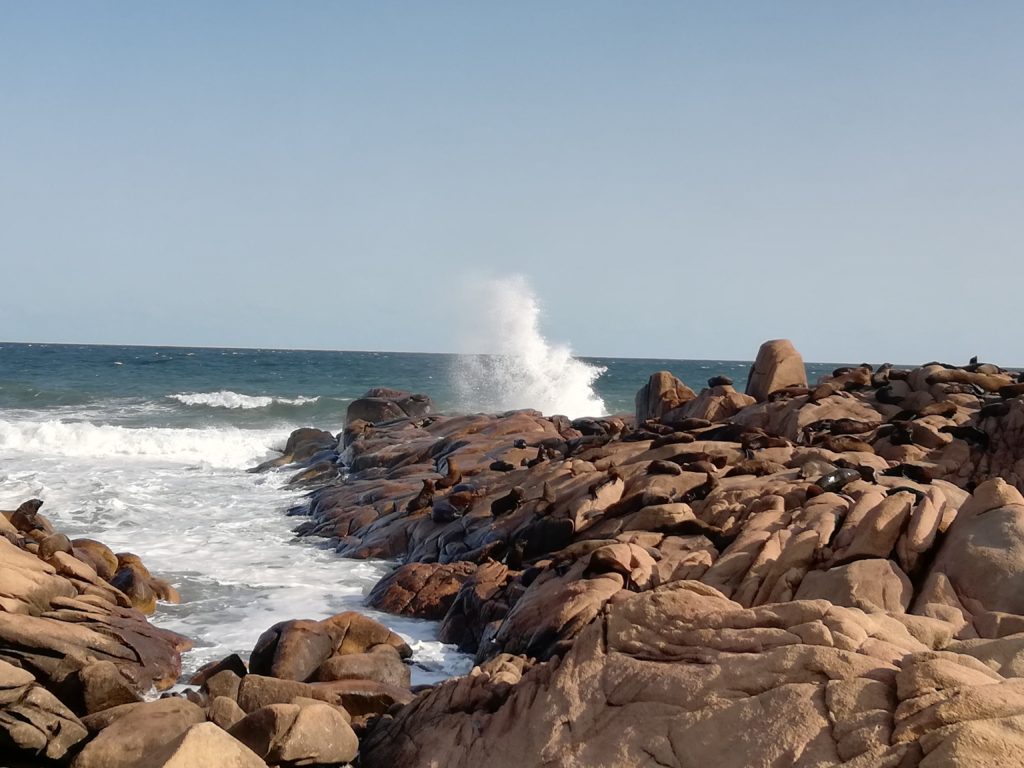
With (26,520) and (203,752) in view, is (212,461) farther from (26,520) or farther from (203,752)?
(203,752)

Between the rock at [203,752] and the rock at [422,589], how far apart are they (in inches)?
286

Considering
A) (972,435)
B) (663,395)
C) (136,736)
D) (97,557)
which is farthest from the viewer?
(663,395)

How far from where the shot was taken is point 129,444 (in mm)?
37500

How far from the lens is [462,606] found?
44.1ft

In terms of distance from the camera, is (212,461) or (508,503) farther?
(212,461)

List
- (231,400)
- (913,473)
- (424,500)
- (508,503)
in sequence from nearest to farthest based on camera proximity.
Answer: (913,473), (508,503), (424,500), (231,400)

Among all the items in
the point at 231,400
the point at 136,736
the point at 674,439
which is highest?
the point at 674,439

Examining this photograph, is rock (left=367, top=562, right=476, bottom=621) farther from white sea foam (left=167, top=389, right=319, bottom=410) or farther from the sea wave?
white sea foam (left=167, top=389, right=319, bottom=410)

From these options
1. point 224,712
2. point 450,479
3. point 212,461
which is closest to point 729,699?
point 224,712

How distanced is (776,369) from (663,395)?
3207mm

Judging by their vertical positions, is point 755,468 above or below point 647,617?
above

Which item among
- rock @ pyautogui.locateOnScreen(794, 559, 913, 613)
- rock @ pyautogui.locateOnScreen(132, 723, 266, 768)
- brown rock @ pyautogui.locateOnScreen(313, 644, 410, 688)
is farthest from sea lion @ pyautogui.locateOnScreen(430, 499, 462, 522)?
rock @ pyautogui.locateOnScreen(132, 723, 266, 768)

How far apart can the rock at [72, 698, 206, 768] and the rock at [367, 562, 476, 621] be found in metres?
6.52

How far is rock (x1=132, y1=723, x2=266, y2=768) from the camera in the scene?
6.59 metres
